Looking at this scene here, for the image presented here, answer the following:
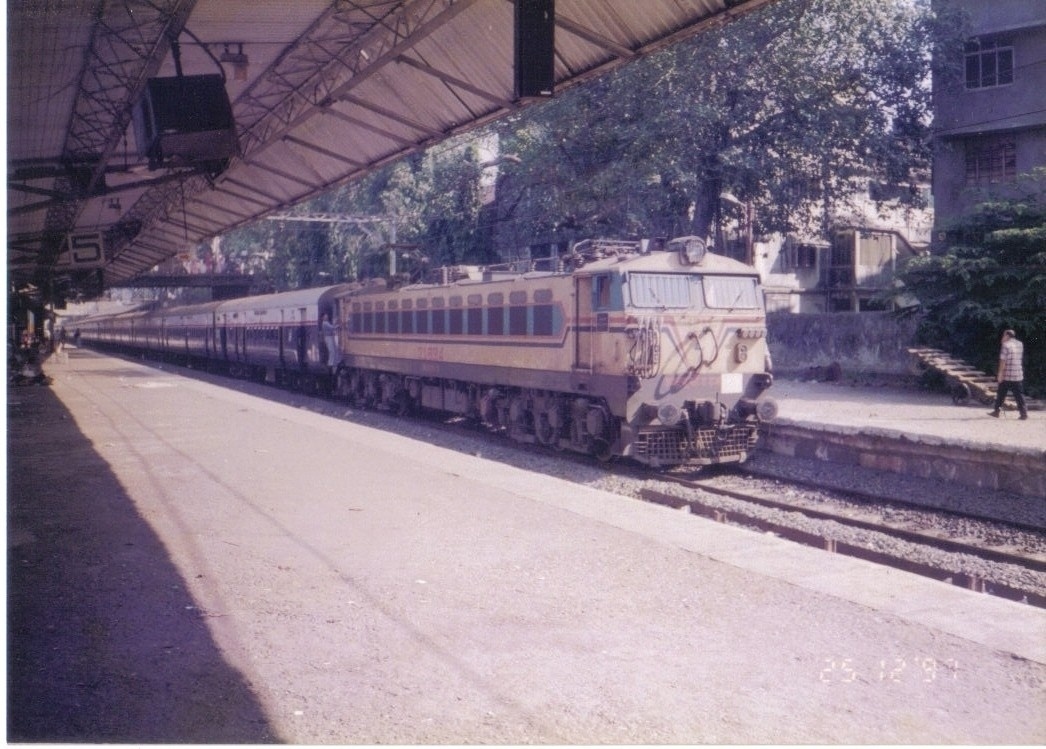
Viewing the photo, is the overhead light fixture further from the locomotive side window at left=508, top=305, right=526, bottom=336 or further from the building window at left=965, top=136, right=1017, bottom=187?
the building window at left=965, top=136, right=1017, bottom=187

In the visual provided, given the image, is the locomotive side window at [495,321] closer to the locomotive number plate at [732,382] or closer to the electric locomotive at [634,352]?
the electric locomotive at [634,352]

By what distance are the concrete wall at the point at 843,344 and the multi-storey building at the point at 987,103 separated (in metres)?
3.23

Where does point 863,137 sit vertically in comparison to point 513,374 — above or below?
above

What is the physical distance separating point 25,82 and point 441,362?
9349 millimetres

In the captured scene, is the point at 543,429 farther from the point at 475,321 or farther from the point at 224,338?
the point at 224,338

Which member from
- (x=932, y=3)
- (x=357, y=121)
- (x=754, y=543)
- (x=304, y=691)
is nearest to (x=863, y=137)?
(x=932, y=3)

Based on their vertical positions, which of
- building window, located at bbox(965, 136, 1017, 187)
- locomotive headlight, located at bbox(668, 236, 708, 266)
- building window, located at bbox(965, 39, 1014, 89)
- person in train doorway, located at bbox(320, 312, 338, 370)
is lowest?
person in train doorway, located at bbox(320, 312, 338, 370)

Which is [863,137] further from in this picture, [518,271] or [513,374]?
[513,374]

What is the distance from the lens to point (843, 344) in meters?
26.5

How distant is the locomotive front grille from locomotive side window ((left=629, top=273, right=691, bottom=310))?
1839mm

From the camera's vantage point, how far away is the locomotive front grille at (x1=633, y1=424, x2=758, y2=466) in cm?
1345

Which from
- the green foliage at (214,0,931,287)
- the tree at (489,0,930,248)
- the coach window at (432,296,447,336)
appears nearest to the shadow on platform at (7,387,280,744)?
the coach window at (432,296,447,336)

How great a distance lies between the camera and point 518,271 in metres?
17.1

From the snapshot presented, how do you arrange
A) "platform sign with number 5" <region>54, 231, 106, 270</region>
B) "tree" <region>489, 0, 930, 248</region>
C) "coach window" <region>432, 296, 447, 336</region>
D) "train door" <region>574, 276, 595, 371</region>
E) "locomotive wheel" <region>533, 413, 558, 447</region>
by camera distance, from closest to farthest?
"train door" <region>574, 276, 595, 371</region> < "locomotive wheel" <region>533, 413, 558, 447</region> < "platform sign with number 5" <region>54, 231, 106, 270</region> < "coach window" <region>432, 296, 447, 336</region> < "tree" <region>489, 0, 930, 248</region>
